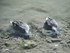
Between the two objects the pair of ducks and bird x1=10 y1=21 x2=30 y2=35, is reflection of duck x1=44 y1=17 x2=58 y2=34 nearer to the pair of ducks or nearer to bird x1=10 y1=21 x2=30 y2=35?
the pair of ducks

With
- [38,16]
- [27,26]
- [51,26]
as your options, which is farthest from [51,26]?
[38,16]

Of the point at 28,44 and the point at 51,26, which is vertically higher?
→ the point at 51,26

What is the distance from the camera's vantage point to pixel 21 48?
3436 mm

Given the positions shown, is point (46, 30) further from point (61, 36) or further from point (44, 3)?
point (44, 3)

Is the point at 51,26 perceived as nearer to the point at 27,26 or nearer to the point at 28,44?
the point at 27,26

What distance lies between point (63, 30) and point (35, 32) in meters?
0.64

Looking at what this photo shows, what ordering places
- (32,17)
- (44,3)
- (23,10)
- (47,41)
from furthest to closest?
(44,3)
(23,10)
(32,17)
(47,41)

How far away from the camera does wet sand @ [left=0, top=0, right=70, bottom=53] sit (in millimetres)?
3469

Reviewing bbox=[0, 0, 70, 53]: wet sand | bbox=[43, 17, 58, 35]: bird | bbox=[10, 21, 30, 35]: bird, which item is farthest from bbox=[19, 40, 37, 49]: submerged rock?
bbox=[43, 17, 58, 35]: bird

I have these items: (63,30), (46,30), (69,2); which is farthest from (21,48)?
(69,2)

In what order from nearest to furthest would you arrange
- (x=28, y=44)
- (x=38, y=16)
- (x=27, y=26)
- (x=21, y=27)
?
(x=28, y=44), (x=21, y=27), (x=27, y=26), (x=38, y=16)

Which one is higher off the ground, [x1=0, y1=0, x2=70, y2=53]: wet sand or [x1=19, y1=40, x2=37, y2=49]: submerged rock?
[x1=0, y1=0, x2=70, y2=53]: wet sand

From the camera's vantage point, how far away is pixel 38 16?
4.64m

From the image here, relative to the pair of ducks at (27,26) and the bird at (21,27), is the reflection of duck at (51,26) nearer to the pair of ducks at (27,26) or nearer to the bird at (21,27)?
the pair of ducks at (27,26)
